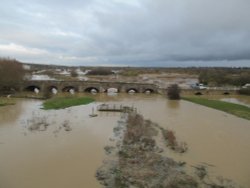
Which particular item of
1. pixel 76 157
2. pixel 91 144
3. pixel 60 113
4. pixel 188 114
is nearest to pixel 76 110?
pixel 60 113

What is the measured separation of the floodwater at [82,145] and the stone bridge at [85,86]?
22747 millimetres

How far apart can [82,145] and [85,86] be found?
Answer: 1609 inches

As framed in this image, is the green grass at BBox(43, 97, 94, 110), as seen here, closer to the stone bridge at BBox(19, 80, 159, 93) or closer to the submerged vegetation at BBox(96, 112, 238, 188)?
the stone bridge at BBox(19, 80, 159, 93)

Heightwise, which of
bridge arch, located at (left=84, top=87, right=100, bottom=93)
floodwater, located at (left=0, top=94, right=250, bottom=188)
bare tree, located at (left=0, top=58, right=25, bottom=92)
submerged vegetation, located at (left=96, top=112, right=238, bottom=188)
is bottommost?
bridge arch, located at (left=84, top=87, right=100, bottom=93)

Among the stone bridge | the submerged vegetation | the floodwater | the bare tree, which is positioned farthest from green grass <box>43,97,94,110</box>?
the submerged vegetation

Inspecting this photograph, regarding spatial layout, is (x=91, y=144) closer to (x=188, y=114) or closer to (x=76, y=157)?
(x=76, y=157)

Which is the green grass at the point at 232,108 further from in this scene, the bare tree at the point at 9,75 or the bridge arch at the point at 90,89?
the bare tree at the point at 9,75

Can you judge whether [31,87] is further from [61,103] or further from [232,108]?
[232,108]

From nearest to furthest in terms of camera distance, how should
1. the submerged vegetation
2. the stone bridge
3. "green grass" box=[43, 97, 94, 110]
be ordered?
1. the submerged vegetation
2. "green grass" box=[43, 97, 94, 110]
3. the stone bridge

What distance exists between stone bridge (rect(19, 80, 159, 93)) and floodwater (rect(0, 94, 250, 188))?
74.6 feet

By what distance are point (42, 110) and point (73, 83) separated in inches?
961

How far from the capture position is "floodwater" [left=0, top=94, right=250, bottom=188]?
50.6ft

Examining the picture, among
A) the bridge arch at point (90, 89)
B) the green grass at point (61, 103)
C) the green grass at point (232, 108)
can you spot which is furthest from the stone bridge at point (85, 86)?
the green grass at point (232, 108)

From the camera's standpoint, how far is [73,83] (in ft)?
201
